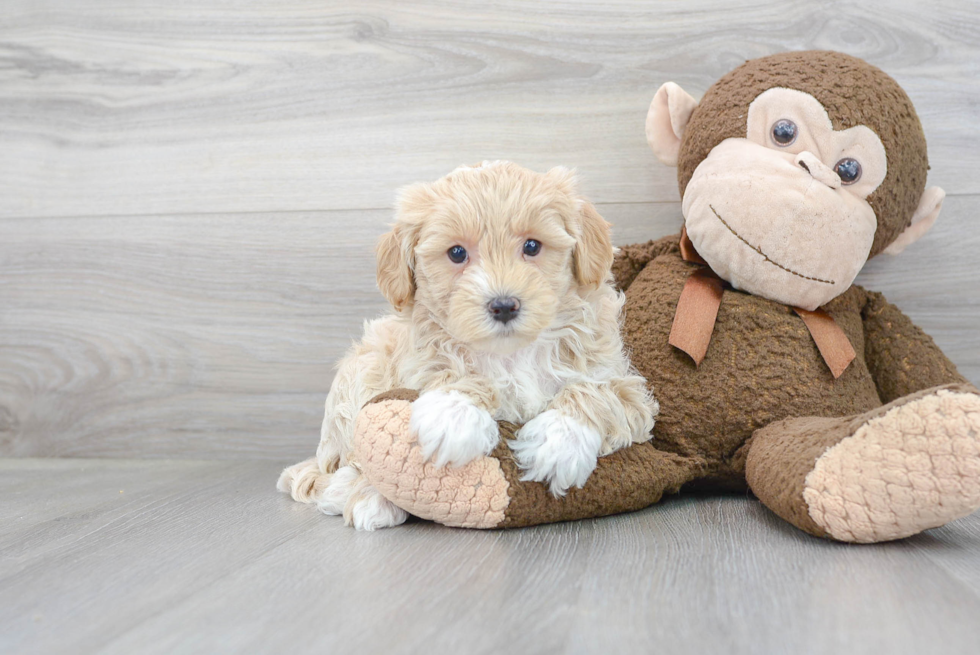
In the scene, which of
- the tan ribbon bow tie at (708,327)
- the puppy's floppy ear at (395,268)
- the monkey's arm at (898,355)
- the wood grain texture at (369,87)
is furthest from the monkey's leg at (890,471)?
the wood grain texture at (369,87)

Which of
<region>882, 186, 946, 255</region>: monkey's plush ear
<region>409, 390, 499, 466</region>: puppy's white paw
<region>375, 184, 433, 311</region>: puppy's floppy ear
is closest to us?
<region>409, 390, 499, 466</region>: puppy's white paw

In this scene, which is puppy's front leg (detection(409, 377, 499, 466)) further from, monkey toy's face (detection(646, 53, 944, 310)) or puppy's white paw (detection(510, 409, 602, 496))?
monkey toy's face (detection(646, 53, 944, 310))

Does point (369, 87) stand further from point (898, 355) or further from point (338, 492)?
point (898, 355)

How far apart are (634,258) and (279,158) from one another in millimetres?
957

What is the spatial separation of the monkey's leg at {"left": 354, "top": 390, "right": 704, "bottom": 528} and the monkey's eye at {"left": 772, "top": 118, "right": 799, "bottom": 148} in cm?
67

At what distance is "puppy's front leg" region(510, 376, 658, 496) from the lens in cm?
112

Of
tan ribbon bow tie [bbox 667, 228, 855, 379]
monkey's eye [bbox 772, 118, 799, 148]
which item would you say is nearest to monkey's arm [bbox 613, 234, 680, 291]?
tan ribbon bow tie [bbox 667, 228, 855, 379]

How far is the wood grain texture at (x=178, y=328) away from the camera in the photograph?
1.88 meters

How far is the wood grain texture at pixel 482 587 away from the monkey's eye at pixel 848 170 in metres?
0.62

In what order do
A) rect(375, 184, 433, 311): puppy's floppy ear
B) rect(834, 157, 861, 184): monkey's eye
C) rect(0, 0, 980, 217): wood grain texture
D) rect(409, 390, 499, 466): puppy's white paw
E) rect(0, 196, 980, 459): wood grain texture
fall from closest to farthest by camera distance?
rect(409, 390, 499, 466): puppy's white paw, rect(375, 184, 433, 311): puppy's floppy ear, rect(834, 157, 861, 184): monkey's eye, rect(0, 0, 980, 217): wood grain texture, rect(0, 196, 980, 459): wood grain texture

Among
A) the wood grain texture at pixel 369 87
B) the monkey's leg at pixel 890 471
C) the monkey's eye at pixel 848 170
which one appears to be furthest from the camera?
the wood grain texture at pixel 369 87

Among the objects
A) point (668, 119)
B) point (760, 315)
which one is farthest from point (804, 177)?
point (668, 119)

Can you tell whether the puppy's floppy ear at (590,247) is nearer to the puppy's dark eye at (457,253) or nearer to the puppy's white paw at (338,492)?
the puppy's dark eye at (457,253)

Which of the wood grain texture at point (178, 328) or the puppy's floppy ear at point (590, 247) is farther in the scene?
the wood grain texture at point (178, 328)
